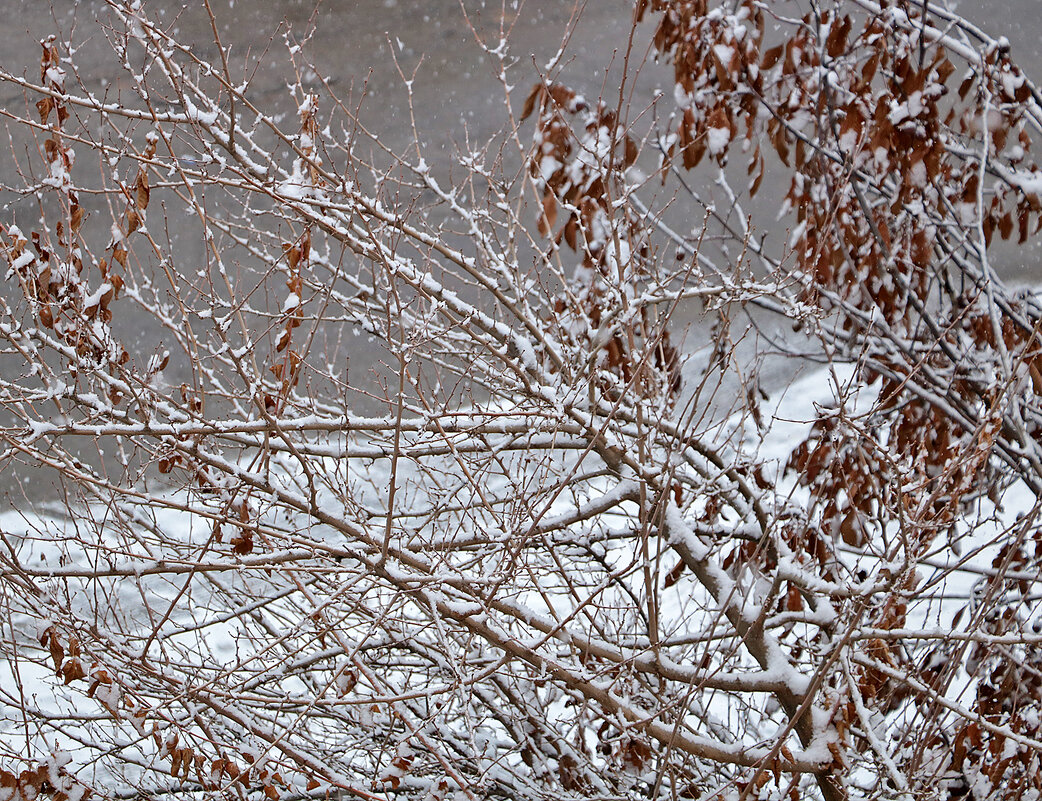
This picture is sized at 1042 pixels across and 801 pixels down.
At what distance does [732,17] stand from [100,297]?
219cm

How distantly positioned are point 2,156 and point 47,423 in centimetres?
1241

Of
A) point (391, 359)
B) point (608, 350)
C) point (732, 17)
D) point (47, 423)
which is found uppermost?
point (391, 359)

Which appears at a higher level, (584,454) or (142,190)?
(142,190)

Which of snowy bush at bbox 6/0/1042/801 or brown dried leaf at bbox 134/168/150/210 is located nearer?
brown dried leaf at bbox 134/168/150/210

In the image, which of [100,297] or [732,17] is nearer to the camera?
[100,297]

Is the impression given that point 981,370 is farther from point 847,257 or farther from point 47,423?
point 47,423

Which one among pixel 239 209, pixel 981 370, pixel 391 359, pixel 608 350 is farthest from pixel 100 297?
pixel 239 209

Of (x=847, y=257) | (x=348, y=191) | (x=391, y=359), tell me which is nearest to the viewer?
(x=348, y=191)

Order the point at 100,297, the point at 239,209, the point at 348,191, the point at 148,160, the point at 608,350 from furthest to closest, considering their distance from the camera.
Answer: the point at 239,209 < the point at 608,350 < the point at 348,191 < the point at 100,297 < the point at 148,160

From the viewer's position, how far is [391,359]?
1030cm

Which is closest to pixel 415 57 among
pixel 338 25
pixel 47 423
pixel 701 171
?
pixel 338 25

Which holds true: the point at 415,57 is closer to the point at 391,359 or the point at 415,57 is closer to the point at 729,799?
the point at 391,359

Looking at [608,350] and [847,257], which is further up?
[847,257]

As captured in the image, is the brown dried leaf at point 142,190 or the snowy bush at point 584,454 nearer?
the brown dried leaf at point 142,190
